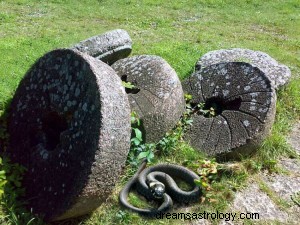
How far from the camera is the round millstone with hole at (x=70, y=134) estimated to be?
4395 mm

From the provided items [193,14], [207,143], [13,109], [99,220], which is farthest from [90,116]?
[193,14]

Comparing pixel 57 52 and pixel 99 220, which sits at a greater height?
pixel 57 52

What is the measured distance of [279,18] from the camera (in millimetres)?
13406

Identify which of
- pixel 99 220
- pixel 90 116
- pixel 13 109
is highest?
pixel 90 116

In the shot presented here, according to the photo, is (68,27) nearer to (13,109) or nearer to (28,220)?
(13,109)

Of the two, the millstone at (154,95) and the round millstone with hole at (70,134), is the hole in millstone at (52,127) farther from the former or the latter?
the millstone at (154,95)

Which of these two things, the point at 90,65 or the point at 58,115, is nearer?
the point at 90,65

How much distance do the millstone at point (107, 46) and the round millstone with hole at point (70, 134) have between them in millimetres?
1478

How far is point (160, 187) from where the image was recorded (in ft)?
Answer: 16.4

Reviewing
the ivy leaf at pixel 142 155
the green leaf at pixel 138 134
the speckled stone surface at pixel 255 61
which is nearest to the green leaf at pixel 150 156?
the ivy leaf at pixel 142 155

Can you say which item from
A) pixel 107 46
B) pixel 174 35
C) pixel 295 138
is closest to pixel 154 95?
pixel 107 46

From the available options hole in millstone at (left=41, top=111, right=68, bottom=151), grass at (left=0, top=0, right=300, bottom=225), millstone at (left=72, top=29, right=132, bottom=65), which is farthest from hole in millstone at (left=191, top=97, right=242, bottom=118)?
hole in millstone at (left=41, top=111, right=68, bottom=151)

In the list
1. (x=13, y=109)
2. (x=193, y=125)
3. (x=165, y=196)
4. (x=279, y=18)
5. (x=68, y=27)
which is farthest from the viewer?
(x=279, y=18)

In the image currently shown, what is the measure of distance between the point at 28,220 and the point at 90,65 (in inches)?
70.7
